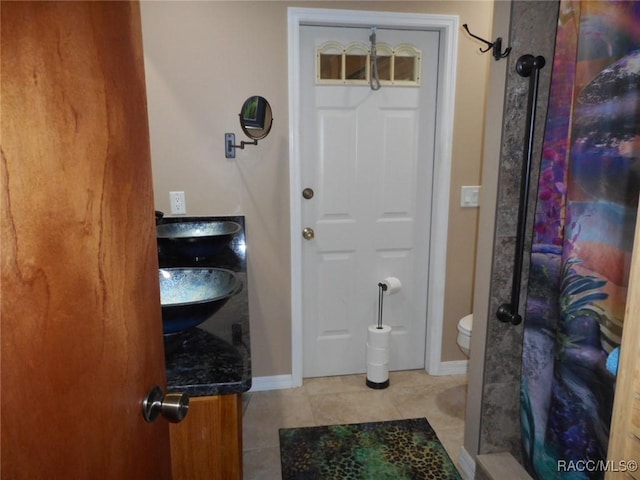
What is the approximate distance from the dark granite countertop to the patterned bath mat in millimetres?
942

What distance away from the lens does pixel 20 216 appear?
0.43m

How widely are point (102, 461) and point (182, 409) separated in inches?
7.1

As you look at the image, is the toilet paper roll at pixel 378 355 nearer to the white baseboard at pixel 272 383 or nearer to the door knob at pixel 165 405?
the white baseboard at pixel 272 383

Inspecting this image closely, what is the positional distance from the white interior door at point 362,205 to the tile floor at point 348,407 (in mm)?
143

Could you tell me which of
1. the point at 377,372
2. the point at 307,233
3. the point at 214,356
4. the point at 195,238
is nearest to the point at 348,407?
the point at 377,372

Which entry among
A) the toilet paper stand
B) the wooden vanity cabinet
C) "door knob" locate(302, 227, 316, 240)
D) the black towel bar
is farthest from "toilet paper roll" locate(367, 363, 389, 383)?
the wooden vanity cabinet

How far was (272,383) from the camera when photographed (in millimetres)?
2469

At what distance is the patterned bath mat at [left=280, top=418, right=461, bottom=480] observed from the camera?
1.80 m

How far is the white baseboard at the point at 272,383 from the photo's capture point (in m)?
2.46

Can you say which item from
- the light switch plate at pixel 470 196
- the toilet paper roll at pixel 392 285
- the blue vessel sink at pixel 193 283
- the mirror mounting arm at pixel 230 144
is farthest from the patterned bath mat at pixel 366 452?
the mirror mounting arm at pixel 230 144

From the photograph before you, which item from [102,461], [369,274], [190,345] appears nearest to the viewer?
[102,461]

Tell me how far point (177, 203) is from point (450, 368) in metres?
1.90

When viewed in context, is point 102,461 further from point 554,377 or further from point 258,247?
point 258,247

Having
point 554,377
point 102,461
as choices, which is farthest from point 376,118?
point 102,461
